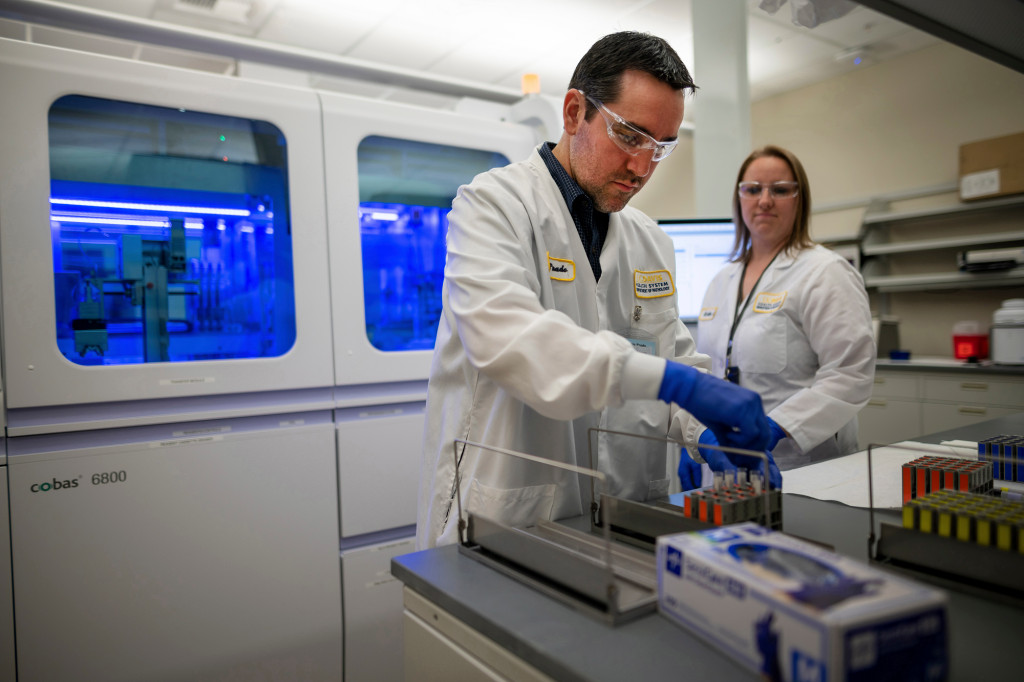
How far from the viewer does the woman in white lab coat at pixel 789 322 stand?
1.73 m

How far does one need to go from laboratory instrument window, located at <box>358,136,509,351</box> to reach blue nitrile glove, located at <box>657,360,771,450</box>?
1302 mm

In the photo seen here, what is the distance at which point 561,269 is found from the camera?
49.4 inches

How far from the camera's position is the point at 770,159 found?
201cm

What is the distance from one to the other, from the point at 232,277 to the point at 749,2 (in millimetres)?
2282

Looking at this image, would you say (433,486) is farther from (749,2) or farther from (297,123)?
(749,2)

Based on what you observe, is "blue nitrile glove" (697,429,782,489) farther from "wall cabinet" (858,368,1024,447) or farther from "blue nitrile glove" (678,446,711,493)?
"wall cabinet" (858,368,1024,447)

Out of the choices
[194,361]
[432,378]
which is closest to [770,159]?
[432,378]

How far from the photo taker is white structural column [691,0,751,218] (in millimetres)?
2598

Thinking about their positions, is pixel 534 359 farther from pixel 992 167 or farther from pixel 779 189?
pixel 992 167

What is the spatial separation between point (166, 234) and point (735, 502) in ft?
5.29

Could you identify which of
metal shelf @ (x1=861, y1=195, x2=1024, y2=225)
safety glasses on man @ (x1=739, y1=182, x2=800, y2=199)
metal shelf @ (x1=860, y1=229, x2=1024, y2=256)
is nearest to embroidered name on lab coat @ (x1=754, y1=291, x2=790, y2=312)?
safety glasses on man @ (x1=739, y1=182, x2=800, y2=199)

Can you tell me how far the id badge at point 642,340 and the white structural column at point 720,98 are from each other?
154 centimetres

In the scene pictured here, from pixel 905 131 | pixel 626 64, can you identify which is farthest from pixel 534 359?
pixel 905 131

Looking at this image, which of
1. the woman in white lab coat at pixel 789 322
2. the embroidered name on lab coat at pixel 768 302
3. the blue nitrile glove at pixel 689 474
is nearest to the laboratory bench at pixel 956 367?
the woman in white lab coat at pixel 789 322
